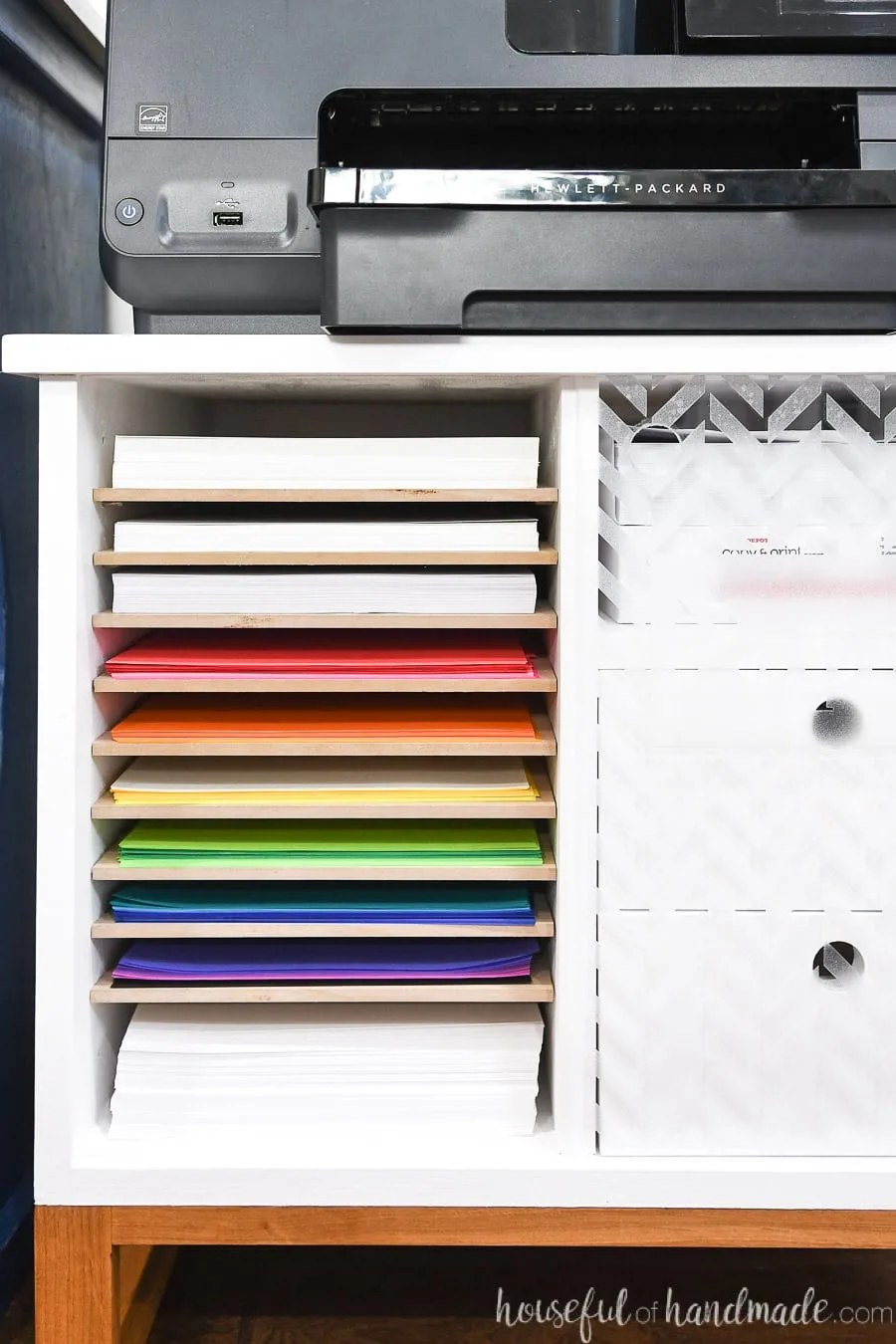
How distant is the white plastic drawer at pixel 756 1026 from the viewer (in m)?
0.78

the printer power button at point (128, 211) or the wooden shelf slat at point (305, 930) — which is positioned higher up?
the printer power button at point (128, 211)

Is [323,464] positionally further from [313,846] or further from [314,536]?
[313,846]

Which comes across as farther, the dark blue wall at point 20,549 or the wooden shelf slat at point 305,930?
the dark blue wall at point 20,549

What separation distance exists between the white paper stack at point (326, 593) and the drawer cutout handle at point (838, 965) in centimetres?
32

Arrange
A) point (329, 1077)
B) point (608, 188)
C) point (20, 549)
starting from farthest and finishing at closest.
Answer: point (20, 549), point (329, 1077), point (608, 188)

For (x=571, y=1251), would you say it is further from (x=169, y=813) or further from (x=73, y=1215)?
(x=169, y=813)

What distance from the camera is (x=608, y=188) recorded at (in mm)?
722

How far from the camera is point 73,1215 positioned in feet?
2.55

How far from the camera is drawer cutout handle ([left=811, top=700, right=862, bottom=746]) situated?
771 mm

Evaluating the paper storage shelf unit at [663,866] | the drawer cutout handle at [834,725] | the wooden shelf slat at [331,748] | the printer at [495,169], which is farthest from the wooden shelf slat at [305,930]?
the printer at [495,169]

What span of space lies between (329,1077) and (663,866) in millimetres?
293

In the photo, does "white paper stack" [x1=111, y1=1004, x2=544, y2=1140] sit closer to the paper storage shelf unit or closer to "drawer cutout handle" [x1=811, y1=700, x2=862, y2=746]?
the paper storage shelf unit

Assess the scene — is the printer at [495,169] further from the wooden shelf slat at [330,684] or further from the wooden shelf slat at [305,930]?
the wooden shelf slat at [305,930]

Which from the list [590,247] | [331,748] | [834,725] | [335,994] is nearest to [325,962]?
[335,994]
